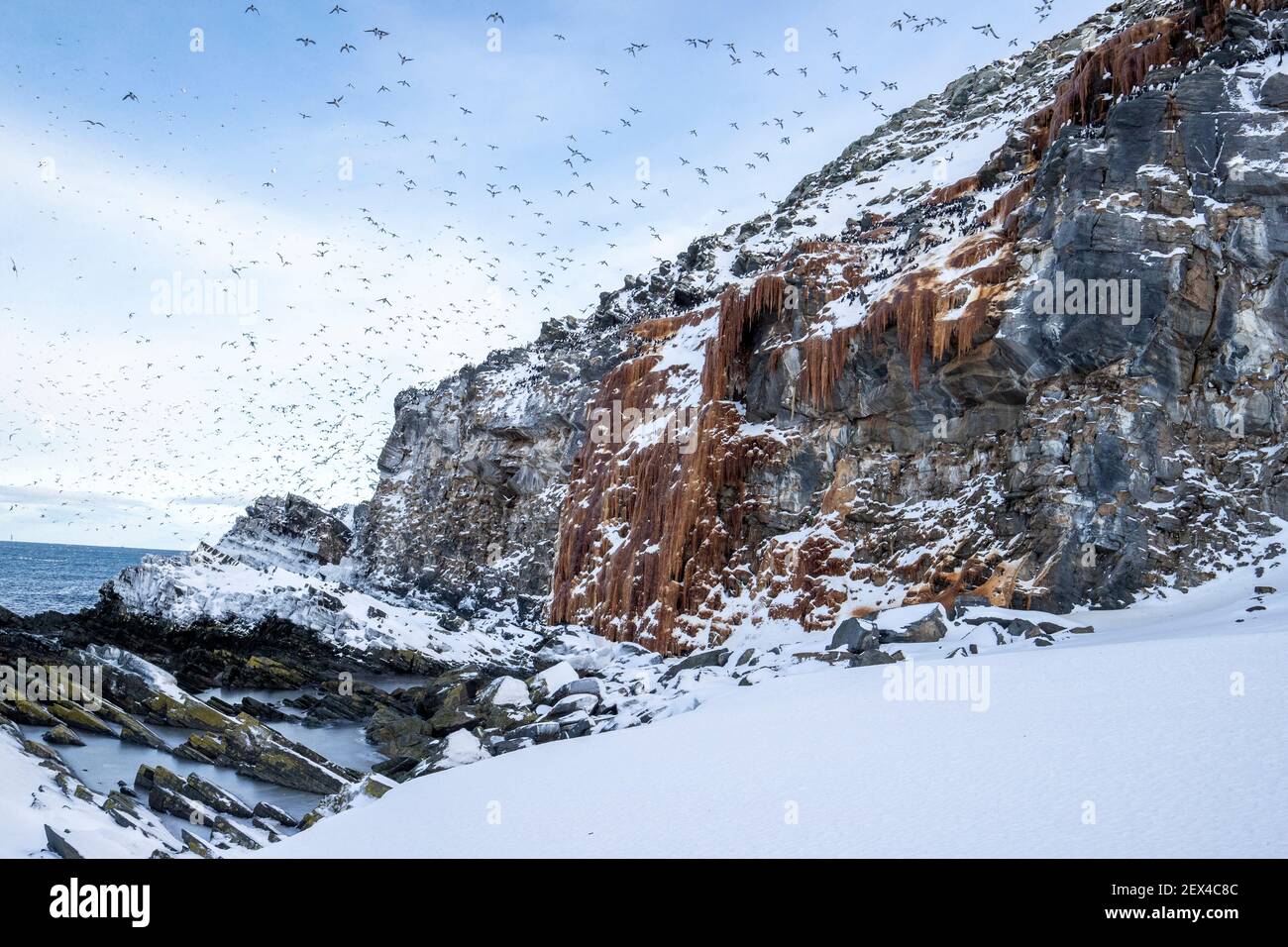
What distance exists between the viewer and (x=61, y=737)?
17.1 meters

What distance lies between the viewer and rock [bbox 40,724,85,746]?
17.0 m

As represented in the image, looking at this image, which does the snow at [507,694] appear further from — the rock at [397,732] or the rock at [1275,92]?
the rock at [1275,92]

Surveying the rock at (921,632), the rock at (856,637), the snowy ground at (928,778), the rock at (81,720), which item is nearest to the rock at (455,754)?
the snowy ground at (928,778)

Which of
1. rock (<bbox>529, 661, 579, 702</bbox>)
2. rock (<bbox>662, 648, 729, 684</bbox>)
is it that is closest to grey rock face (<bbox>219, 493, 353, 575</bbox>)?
rock (<bbox>529, 661, 579, 702</bbox>)

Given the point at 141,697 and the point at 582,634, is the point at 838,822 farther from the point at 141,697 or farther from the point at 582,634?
the point at 582,634

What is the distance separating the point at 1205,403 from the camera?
20.1m

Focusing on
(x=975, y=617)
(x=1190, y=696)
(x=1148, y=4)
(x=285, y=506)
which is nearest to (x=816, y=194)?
(x=1148, y=4)

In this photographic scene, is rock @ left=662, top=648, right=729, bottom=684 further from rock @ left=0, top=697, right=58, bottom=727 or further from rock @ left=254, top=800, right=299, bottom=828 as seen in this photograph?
rock @ left=0, top=697, right=58, bottom=727

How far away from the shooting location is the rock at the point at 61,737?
1700 cm

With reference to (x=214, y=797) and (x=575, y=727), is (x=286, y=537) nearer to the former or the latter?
(x=214, y=797)

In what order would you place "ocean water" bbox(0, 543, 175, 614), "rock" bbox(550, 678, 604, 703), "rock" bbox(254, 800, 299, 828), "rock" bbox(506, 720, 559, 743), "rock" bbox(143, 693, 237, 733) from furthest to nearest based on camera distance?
"ocean water" bbox(0, 543, 175, 614), "rock" bbox(143, 693, 237, 733), "rock" bbox(550, 678, 604, 703), "rock" bbox(506, 720, 559, 743), "rock" bbox(254, 800, 299, 828)

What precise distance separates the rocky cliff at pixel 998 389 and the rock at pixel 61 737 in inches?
664

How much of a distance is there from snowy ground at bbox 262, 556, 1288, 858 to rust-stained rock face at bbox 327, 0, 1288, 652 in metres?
8.81

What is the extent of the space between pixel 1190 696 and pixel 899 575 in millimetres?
16327
